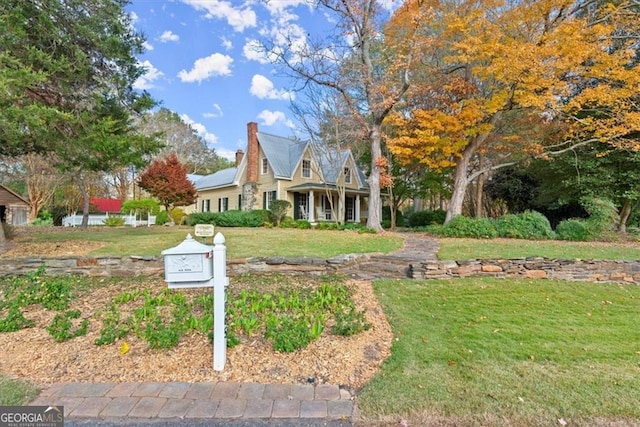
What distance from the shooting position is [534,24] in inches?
470

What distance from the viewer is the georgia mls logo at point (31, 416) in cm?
241

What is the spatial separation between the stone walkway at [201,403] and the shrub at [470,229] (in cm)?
933

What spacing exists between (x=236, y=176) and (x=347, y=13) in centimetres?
1273

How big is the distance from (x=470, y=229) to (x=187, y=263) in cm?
1000

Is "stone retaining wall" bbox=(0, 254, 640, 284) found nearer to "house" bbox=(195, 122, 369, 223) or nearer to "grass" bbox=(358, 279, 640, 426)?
"grass" bbox=(358, 279, 640, 426)

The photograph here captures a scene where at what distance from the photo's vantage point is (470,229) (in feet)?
35.6

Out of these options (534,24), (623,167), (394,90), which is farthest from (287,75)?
(623,167)

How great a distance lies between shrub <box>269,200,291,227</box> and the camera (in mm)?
18047

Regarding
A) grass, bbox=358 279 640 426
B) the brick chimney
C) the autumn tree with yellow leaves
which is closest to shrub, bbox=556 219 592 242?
the autumn tree with yellow leaves

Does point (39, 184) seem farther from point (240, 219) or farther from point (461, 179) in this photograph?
point (461, 179)

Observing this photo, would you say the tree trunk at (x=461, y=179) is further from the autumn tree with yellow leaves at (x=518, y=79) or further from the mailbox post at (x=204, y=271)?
the mailbox post at (x=204, y=271)

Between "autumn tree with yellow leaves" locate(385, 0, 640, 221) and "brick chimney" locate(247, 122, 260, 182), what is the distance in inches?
393

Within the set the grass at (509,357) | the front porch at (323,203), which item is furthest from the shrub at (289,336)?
the front porch at (323,203)

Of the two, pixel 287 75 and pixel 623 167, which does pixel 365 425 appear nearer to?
pixel 287 75
